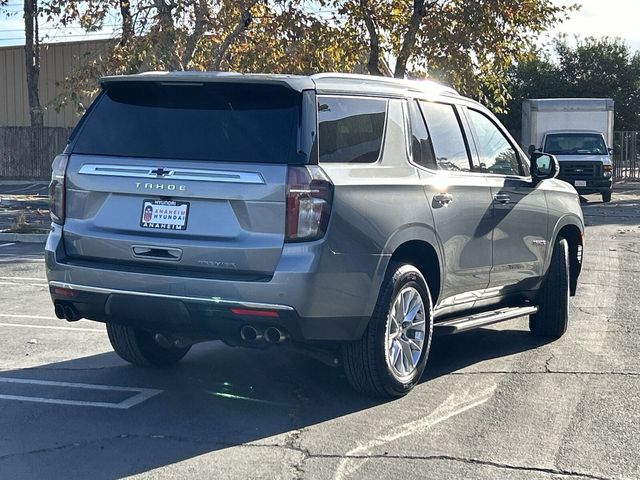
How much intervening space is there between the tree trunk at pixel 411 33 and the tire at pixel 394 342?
62.8ft

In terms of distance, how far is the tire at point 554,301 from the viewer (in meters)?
8.24

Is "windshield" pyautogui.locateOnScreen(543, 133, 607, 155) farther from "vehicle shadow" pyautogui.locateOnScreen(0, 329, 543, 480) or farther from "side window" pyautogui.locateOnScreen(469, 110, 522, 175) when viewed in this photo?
"vehicle shadow" pyautogui.locateOnScreen(0, 329, 543, 480)

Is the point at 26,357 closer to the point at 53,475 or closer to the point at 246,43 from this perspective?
the point at 53,475

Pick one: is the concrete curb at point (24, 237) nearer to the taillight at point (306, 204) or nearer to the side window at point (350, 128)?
the side window at point (350, 128)

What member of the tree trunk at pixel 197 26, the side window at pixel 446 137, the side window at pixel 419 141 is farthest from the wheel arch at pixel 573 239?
the tree trunk at pixel 197 26

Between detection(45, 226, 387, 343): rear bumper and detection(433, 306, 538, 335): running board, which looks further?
detection(433, 306, 538, 335): running board

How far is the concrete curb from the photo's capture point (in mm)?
16172

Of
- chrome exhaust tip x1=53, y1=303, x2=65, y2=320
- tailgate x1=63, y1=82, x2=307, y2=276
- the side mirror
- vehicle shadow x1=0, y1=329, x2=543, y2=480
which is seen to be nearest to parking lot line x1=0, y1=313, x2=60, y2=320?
vehicle shadow x1=0, y1=329, x2=543, y2=480

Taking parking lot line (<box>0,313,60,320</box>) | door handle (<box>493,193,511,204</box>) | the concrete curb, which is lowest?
parking lot line (<box>0,313,60,320</box>)

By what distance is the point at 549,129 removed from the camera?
2903cm

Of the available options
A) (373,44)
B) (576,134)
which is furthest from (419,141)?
(576,134)

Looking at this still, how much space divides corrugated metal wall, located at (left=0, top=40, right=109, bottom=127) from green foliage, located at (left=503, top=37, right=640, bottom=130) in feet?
68.7

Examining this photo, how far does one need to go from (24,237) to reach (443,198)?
11.1 metres

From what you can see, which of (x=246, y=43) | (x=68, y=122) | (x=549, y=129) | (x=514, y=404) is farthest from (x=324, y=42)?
(x=68, y=122)
